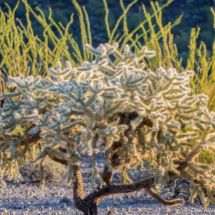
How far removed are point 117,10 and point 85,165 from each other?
1424 centimetres

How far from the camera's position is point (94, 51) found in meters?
1.58

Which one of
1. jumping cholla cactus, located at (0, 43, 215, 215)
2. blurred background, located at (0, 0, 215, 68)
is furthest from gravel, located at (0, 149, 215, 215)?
blurred background, located at (0, 0, 215, 68)

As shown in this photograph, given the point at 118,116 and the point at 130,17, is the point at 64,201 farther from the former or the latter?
the point at 130,17

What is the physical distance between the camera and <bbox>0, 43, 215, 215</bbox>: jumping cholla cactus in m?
1.44

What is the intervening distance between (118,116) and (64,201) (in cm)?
132

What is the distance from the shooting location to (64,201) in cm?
266

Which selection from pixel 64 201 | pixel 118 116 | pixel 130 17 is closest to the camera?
pixel 118 116

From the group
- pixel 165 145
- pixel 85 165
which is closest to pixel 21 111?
pixel 165 145

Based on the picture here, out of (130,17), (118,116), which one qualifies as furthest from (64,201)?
(130,17)

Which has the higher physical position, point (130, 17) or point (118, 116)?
point (130, 17)

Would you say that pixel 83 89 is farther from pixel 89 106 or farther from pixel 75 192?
pixel 75 192

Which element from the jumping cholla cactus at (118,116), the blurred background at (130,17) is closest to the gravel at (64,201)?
the jumping cholla cactus at (118,116)

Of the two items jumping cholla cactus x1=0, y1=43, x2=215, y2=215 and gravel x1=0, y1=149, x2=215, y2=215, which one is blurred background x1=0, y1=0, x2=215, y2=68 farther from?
jumping cholla cactus x1=0, y1=43, x2=215, y2=215

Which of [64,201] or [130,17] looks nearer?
[64,201]
